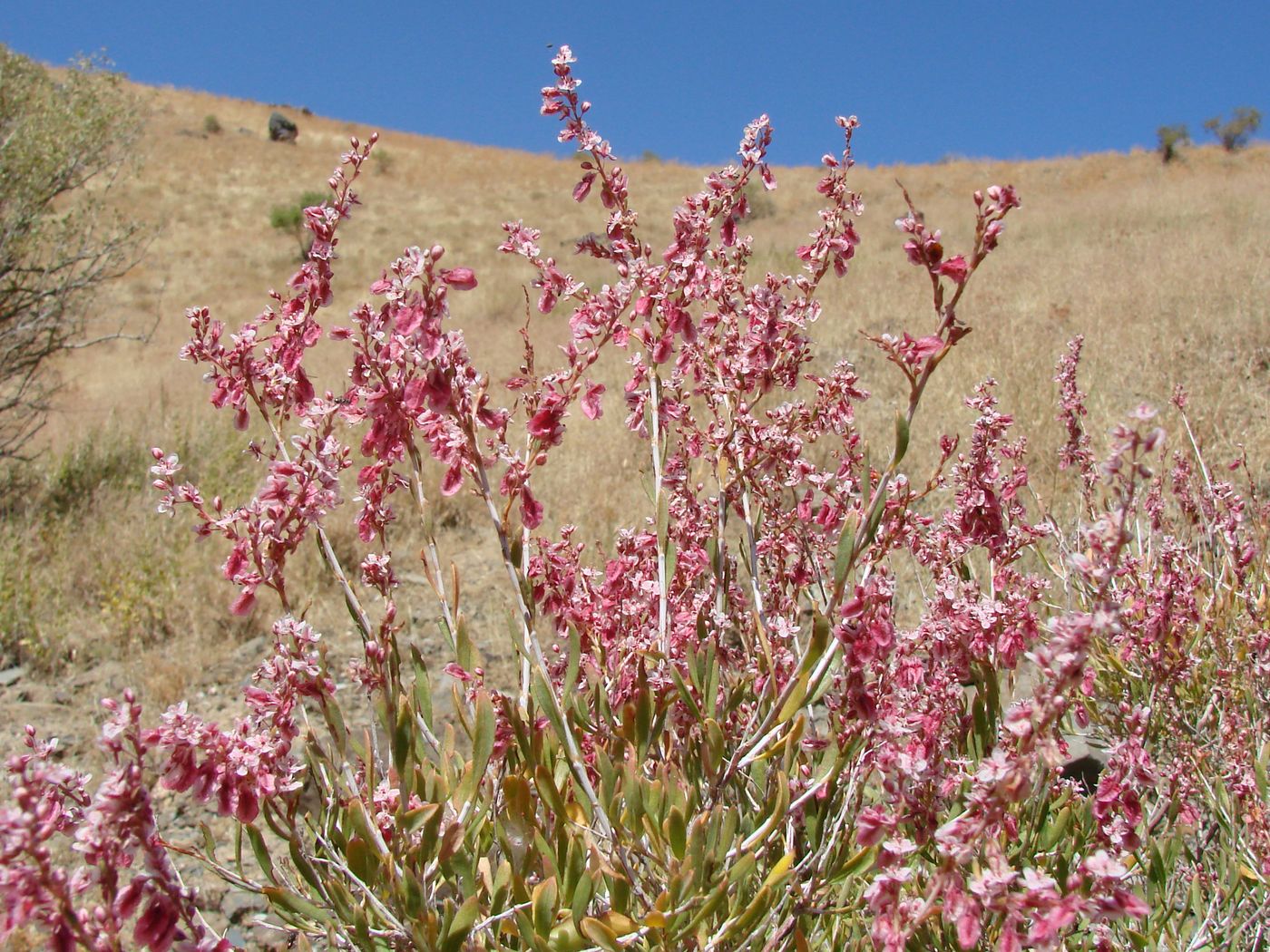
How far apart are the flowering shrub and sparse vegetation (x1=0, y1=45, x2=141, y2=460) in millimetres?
7458

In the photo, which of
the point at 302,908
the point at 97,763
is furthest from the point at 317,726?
the point at 302,908

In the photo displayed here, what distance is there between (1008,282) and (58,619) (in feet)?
31.9

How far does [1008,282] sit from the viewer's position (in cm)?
1016

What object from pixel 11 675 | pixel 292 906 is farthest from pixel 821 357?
pixel 292 906

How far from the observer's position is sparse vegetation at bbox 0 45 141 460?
26.6ft

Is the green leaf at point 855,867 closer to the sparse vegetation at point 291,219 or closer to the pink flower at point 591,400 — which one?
the pink flower at point 591,400

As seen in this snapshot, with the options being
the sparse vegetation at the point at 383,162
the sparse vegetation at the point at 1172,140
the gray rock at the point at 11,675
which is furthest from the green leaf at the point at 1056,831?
the sparse vegetation at the point at 383,162

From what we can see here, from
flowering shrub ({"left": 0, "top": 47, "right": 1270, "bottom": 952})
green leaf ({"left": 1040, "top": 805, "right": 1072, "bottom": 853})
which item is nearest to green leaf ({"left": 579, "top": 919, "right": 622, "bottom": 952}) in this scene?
flowering shrub ({"left": 0, "top": 47, "right": 1270, "bottom": 952})

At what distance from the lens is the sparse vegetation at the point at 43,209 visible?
8.09 m

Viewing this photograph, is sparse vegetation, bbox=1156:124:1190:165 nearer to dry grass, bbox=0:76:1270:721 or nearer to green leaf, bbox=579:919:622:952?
dry grass, bbox=0:76:1270:721

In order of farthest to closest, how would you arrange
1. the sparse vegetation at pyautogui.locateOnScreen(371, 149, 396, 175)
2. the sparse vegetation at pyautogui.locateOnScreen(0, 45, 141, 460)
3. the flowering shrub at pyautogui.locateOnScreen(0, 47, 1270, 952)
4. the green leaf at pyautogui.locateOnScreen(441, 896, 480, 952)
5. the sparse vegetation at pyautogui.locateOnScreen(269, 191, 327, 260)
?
the sparse vegetation at pyautogui.locateOnScreen(371, 149, 396, 175) < the sparse vegetation at pyautogui.locateOnScreen(269, 191, 327, 260) < the sparse vegetation at pyautogui.locateOnScreen(0, 45, 141, 460) < the green leaf at pyautogui.locateOnScreen(441, 896, 480, 952) < the flowering shrub at pyautogui.locateOnScreen(0, 47, 1270, 952)

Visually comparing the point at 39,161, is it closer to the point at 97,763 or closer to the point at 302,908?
the point at 97,763

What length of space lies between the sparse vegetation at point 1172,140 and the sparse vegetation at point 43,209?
3113 centimetres

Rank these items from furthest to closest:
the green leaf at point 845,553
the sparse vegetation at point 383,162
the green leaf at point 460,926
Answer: the sparse vegetation at point 383,162 → the green leaf at point 845,553 → the green leaf at point 460,926
